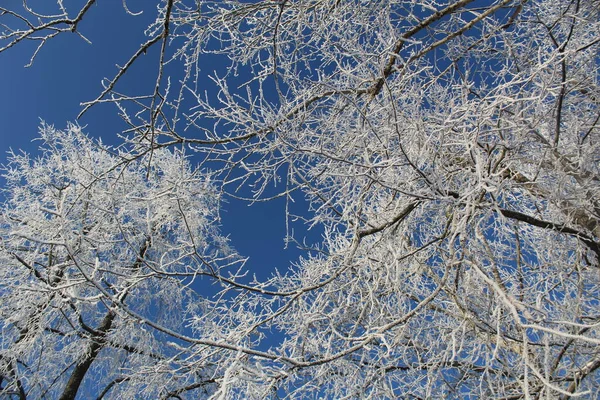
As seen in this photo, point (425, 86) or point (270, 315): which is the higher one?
point (425, 86)

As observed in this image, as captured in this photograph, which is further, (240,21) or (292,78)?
(240,21)

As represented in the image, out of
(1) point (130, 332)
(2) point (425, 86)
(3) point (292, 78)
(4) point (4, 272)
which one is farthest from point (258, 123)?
(4) point (4, 272)

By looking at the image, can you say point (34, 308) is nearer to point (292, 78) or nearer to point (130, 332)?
point (130, 332)

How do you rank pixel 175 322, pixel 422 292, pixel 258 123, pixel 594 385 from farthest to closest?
pixel 175 322 < pixel 422 292 < pixel 594 385 < pixel 258 123

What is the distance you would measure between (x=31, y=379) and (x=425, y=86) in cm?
695

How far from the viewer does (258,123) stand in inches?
106

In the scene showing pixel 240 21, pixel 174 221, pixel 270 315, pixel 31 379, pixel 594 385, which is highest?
pixel 174 221

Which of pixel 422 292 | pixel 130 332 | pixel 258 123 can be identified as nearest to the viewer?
pixel 258 123

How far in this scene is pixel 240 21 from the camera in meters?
3.62

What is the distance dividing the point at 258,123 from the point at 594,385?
3.01 meters

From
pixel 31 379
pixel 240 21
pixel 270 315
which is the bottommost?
pixel 270 315

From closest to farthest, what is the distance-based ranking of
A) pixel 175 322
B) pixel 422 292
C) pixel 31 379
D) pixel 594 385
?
1. pixel 594 385
2. pixel 422 292
3. pixel 31 379
4. pixel 175 322

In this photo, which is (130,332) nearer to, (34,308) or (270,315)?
(34,308)

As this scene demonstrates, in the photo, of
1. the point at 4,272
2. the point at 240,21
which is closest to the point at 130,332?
the point at 4,272
